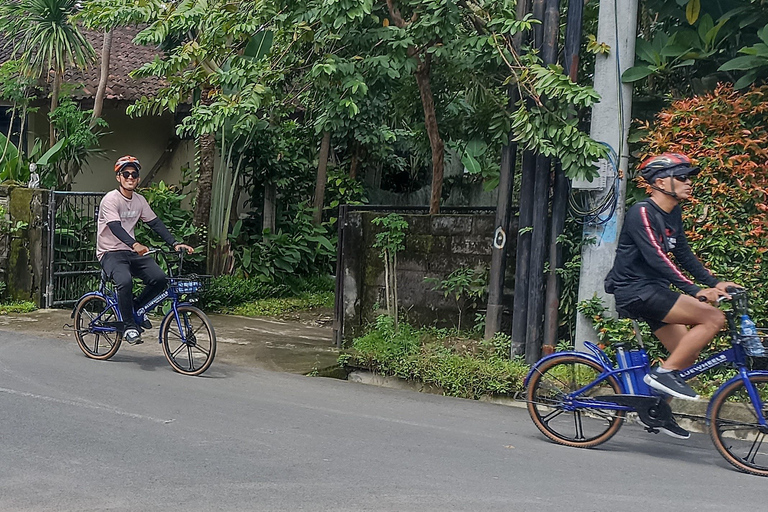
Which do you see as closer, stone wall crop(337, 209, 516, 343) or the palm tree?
stone wall crop(337, 209, 516, 343)

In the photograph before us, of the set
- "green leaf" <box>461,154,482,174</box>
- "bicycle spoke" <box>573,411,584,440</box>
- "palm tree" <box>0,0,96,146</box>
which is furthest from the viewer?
"green leaf" <box>461,154,482,174</box>

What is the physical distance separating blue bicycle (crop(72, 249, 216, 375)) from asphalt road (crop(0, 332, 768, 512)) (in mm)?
336

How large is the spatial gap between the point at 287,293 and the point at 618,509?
9.69m

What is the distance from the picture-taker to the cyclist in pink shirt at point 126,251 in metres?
8.52

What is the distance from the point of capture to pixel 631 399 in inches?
240

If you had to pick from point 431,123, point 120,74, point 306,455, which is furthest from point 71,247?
point 306,455

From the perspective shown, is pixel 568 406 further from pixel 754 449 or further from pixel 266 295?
pixel 266 295

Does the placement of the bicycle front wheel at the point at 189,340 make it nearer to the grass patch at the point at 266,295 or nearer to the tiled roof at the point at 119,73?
the grass patch at the point at 266,295

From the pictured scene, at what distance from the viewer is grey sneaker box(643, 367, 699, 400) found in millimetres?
5883

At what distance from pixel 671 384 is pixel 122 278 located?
200 inches

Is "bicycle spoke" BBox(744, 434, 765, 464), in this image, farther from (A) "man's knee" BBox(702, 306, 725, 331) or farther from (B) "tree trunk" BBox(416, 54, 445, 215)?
(B) "tree trunk" BBox(416, 54, 445, 215)

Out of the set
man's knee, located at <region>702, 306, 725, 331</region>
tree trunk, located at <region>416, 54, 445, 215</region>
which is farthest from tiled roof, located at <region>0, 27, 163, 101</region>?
man's knee, located at <region>702, 306, 725, 331</region>

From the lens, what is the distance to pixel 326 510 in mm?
4703

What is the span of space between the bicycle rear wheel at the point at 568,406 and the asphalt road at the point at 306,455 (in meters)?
0.14
